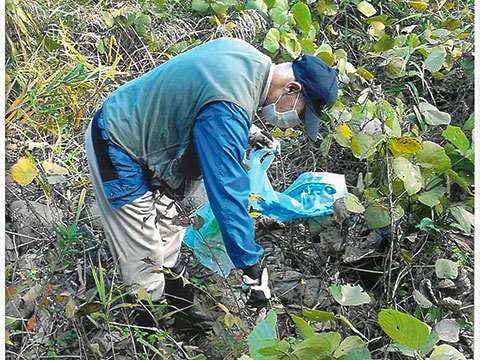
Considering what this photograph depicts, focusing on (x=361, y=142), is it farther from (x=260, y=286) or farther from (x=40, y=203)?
(x=40, y=203)

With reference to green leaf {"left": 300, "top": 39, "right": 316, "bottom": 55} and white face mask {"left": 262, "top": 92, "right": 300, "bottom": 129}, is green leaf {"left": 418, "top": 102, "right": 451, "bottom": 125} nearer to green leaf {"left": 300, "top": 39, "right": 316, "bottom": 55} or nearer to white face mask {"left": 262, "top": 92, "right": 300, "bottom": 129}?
white face mask {"left": 262, "top": 92, "right": 300, "bottom": 129}

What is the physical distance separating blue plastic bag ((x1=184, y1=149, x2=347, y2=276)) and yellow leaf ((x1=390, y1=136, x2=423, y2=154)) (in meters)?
0.46

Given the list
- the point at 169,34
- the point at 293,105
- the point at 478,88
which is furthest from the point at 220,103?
the point at 169,34

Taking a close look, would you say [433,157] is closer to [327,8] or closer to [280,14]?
[280,14]

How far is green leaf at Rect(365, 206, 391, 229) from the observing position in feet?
7.67

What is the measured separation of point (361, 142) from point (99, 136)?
3.37 feet

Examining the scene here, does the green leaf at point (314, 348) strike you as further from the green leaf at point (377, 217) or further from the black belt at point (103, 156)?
the black belt at point (103, 156)

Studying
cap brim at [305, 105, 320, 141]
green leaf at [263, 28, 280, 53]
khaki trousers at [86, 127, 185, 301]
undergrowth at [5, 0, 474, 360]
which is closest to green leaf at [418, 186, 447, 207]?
undergrowth at [5, 0, 474, 360]

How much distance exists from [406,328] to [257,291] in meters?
0.58

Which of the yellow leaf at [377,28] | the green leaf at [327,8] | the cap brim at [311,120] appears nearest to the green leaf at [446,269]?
the cap brim at [311,120]

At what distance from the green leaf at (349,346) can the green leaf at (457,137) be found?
941 mm

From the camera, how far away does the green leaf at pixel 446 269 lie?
2162 mm

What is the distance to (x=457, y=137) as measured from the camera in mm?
2301

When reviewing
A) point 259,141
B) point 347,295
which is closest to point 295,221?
point 259,141
